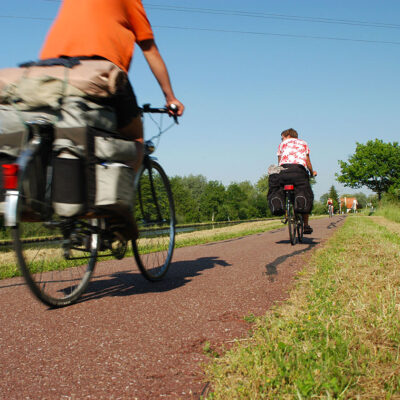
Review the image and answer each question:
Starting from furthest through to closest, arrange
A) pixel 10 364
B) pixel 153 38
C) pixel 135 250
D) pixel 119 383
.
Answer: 1. pixel 135 250
2. pixel 153 38
3. pixel 10 364
4. pixel 119 383

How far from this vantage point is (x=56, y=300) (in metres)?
2.99

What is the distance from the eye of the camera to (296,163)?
7578 mm

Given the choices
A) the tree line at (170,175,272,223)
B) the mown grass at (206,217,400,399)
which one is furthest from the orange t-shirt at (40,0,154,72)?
the tree line at (170,175,272,223)

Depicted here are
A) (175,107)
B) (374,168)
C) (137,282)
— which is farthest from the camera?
(374,168)

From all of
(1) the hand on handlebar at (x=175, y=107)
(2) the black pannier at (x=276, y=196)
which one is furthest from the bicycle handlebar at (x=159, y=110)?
(2) the black pannier at (x=276, y=196)

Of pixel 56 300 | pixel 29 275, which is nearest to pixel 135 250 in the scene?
pixel 56 300

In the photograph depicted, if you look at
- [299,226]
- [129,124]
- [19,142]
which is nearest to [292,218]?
[299,226]

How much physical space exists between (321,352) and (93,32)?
2371 mm

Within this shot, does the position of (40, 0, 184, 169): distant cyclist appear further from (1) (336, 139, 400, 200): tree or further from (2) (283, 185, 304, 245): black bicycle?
(1) (336, 139, 400, 200): tree

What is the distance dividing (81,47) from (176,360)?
205 cm

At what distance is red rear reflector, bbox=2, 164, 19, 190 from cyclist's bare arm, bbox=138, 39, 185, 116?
1343 mm

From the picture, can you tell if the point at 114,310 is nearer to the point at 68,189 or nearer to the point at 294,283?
the point at 68,189

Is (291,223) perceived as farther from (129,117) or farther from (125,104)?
(125,104)

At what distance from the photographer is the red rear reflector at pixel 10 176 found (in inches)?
97.2
